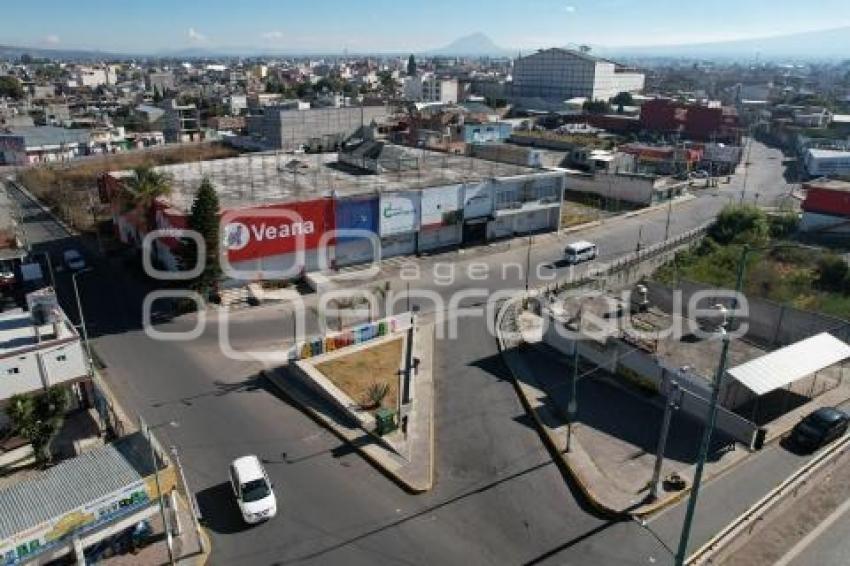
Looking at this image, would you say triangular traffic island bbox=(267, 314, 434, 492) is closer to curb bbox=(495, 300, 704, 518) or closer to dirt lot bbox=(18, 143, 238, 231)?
curb bbox=(495, 300, 704, 518)

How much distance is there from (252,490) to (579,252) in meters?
31.7

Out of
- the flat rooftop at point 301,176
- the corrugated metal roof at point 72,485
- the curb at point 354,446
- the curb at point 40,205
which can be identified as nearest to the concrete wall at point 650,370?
the curb at point 354,446

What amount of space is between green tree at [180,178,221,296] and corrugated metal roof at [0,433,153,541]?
16.5m

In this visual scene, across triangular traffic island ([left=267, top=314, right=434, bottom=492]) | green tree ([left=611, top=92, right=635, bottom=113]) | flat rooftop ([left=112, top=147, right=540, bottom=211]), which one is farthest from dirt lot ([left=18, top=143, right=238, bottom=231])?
green tree ([left=611, top=92, right=635, bottom=113])

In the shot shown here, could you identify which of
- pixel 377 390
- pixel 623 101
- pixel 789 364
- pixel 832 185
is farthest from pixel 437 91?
pixel 789 364

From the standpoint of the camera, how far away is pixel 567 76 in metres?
160

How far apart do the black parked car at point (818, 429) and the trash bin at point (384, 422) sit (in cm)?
1493

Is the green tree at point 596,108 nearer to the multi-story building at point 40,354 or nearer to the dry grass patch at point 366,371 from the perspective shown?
the dry grass patch at point 366,371

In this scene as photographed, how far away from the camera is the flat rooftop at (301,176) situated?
131ft

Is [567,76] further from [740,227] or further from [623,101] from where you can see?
[740,227]

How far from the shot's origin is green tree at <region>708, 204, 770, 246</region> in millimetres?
46656

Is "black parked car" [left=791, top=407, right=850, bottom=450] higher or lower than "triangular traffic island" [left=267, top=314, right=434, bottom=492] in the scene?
higher

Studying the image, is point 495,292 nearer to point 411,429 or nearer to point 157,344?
point 411,429

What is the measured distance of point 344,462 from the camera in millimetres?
21438
